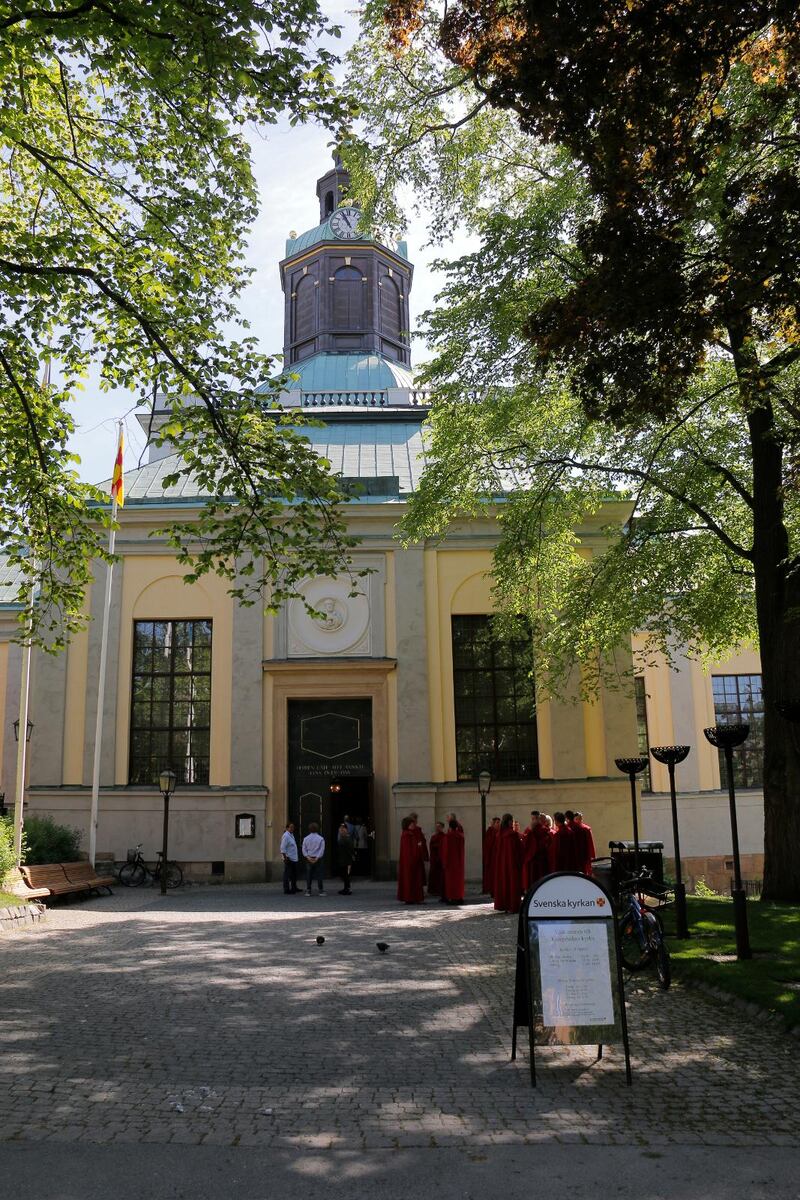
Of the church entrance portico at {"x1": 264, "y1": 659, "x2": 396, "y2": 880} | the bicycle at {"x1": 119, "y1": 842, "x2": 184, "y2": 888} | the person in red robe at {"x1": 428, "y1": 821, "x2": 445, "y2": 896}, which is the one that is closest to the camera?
the person in red robe at {"x1": 428, "y1": 821, "x2": 445, "y2": 896}

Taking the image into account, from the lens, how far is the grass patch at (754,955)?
8.56 metres

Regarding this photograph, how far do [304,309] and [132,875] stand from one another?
25.9m

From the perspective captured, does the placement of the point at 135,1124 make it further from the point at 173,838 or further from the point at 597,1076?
the point at 173,838

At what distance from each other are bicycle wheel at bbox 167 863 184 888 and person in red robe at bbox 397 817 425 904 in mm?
6679

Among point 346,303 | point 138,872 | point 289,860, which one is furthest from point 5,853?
point 346,303

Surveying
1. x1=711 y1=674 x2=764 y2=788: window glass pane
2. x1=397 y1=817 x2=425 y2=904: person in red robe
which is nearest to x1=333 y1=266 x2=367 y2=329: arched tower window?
x1=711 y1=674 x2=764 y2=788: window glass pane

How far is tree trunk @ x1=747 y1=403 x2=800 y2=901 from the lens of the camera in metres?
14.9

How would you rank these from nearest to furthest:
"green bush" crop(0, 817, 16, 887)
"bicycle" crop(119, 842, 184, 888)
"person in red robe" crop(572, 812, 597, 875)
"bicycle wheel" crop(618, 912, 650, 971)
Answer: "bicycle wheel" crop(618, 912, 650, 971) < "person in red robe" crop(572, 812, 597, 875) < "green bush" crop(0, 817, 16, 887) < "bicycle" crop(119, 842, 184, 888)

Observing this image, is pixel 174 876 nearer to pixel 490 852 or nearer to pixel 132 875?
pixel 132 875

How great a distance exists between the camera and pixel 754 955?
1052 centimetres

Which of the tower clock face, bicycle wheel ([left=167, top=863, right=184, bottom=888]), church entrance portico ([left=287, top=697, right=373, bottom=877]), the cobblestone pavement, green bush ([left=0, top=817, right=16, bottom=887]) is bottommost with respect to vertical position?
bicycle wheel ([left=167, top=863, right=184, bottom=888])

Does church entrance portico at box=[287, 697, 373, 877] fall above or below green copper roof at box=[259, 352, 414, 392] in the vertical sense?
below

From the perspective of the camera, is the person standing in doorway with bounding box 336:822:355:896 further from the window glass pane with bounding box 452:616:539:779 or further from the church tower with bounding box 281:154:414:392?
the church tower with bounding box 281:154:414:392

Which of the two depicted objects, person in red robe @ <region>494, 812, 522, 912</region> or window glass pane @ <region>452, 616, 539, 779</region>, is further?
window glass pane @ <region>452, 616, 539, 779</region>
